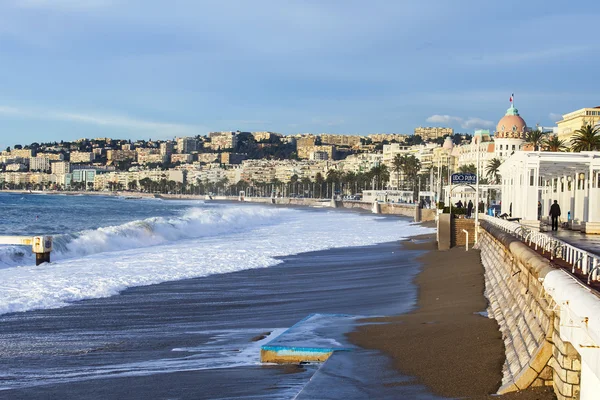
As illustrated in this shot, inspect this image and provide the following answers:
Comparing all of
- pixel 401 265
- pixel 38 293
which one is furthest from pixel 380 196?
pixel 38 293

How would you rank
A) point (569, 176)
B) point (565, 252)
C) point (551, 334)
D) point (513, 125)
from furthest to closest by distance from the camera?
point (513, 125) < point (569, 176) < point (565, 252) < point (551, 334)

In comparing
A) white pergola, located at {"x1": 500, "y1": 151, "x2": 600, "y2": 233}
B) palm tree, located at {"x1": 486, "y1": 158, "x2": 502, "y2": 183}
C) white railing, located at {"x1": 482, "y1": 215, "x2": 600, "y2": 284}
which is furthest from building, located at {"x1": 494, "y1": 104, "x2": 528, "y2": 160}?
white railing, located at {"x1": 482, "y1": 215, "x2": 600, "y2": 284}

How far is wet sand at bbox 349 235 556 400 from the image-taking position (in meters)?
7.54

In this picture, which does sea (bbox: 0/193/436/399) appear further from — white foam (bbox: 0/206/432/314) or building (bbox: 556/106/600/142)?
building (bbox: 556/106/600/142)

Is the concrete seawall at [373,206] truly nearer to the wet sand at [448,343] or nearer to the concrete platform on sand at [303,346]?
the wet sand at [448,343]

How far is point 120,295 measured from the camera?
52.2 feet

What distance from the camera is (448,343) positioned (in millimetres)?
9359

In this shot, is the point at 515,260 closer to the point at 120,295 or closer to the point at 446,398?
the point at 446,398

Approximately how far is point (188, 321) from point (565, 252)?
5.89 m

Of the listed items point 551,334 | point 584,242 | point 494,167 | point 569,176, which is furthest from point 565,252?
point 494,167

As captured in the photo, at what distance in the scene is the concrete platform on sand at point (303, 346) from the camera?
30.8ft

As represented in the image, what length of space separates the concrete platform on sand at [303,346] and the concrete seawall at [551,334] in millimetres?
2089

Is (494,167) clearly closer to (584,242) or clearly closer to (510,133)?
(510,133)

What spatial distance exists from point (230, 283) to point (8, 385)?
951cm
